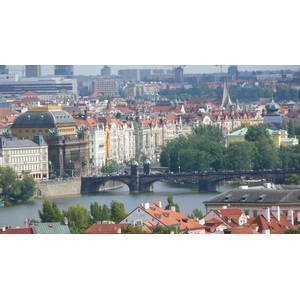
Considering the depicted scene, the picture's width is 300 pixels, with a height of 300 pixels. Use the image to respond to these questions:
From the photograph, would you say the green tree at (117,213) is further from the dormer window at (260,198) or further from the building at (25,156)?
the building at (25,156)

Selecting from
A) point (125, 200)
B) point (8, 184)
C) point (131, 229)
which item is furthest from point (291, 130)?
point (131, 229)

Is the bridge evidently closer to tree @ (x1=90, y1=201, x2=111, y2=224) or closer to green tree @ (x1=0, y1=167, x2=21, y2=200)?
green tree @ (x1=0, y1=167, x2=21, y2=200)

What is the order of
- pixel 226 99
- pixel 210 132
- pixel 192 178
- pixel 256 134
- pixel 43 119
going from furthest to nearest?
pixel 226 99 → pixel 210 132 → pixel 256 134 → pixel 43 119 → pixel 192 178

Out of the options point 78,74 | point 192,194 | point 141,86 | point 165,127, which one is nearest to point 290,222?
point 192,194

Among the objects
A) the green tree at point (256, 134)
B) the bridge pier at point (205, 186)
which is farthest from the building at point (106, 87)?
the bridge pier at point (205, 186)

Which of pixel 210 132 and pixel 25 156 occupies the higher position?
pixel 25 156

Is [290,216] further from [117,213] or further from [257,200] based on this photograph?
[117,213]

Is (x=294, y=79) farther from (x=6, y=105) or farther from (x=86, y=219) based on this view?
(x=86, y=219)
